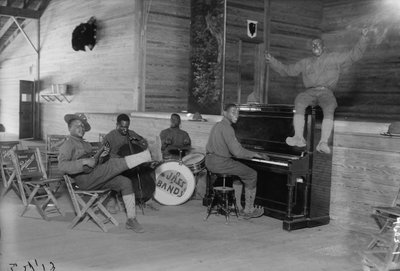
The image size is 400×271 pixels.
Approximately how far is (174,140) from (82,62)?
6309 millimetres

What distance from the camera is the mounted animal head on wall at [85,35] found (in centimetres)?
1195

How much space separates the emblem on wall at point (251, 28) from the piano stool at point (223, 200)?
499 centimetres

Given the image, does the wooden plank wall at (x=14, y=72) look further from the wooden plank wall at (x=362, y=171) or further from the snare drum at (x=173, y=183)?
the wooden plank wall at (x=362, y=171)

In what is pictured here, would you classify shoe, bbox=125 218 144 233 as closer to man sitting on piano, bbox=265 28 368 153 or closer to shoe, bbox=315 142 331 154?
man sitting on piano, bbox=265 28 368 153

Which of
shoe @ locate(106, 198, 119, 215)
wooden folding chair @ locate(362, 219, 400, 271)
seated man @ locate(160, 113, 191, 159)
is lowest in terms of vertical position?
shoe @ locate(106, 198, 119, 215)

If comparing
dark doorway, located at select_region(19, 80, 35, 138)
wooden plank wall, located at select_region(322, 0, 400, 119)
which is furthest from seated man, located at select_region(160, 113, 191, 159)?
dark doorway, located at select_region(19, 80, 35, 138)

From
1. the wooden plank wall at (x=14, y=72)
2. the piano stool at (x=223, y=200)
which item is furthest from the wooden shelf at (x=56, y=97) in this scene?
the piano stool at (x=223, y=200)

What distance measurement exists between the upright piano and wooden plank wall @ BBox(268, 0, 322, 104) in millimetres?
4552

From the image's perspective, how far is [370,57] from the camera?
412 inches

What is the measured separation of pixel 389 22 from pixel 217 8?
3.75 meters

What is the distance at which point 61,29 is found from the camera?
14117mm

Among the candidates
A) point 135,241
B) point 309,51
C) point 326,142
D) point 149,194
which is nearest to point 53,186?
point 149,194

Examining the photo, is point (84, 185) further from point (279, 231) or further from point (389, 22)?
point (389, 22)

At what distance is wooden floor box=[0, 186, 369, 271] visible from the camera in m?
4.26
